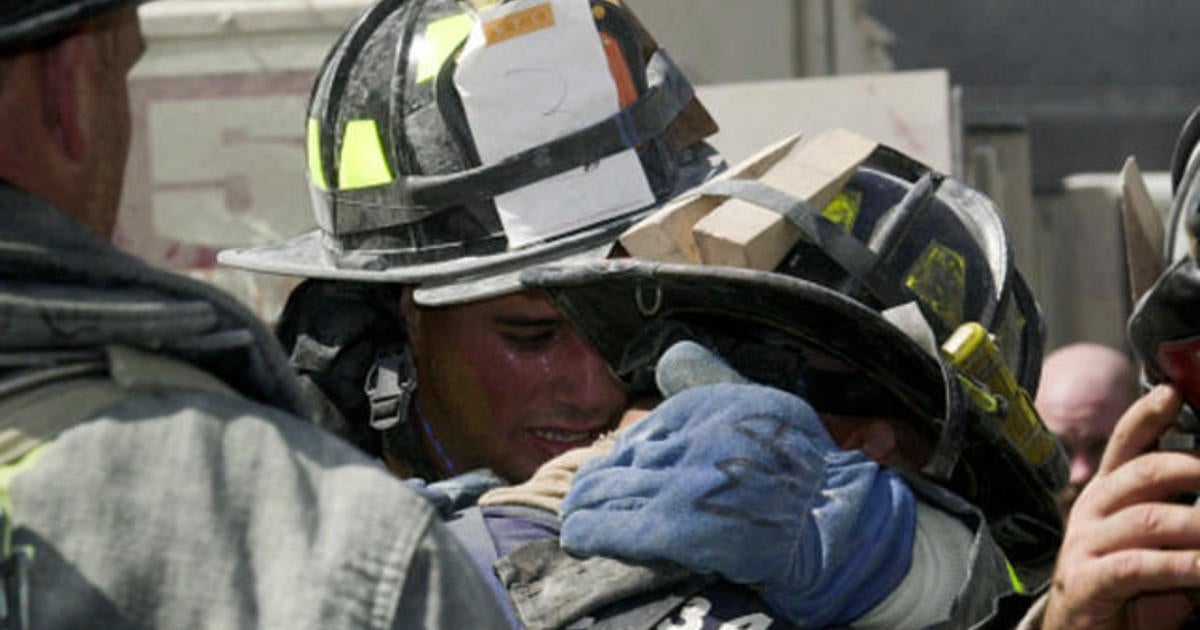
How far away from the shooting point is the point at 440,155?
369 cm

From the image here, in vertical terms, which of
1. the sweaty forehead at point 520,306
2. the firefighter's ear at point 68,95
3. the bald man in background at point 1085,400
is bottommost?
the bald man in background at point 1085,400

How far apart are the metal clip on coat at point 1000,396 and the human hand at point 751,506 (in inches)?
13.5

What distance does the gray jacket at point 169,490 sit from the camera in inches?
71.2

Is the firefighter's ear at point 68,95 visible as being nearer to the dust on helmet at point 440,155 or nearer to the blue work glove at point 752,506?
the blue work glove at point 752,506

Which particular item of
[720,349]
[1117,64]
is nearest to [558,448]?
[720,349]

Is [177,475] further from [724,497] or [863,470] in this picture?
[863,470]

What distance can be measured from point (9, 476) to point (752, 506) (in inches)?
45.6

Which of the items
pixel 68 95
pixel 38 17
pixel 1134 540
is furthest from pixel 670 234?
pixel 38 17

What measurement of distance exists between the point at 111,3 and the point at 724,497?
1.10 meters

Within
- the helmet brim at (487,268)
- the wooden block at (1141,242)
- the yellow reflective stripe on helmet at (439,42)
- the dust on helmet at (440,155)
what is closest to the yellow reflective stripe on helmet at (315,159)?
the dust on helmet at (440,155)

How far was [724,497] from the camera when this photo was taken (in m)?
2.78

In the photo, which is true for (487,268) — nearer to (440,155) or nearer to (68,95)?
(440,155)

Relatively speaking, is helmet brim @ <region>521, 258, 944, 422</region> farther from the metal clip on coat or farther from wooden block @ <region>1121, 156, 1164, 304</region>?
wooden block @ <region>1121, 156, 1164, 304</region>

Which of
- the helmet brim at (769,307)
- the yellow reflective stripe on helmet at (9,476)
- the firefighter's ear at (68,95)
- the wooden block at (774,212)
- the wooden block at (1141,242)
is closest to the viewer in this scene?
the yellow reflective stripe on helmet at (9,476)
